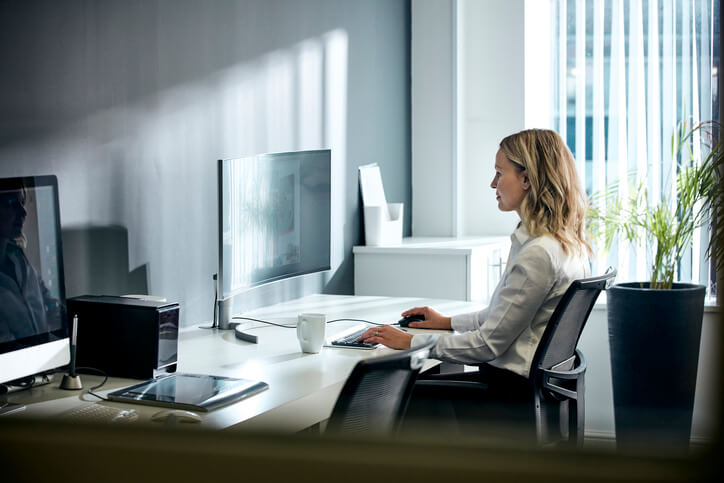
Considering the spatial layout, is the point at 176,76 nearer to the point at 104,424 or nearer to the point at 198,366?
the point at 198,366

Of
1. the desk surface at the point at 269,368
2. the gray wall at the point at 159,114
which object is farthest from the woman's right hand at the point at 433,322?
the gray wall at the point at 159,114

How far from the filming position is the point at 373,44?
11.7ft

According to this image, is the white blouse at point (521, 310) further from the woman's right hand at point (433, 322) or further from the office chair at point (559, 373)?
the woman's right hand at point (433, 322)

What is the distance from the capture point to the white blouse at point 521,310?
71.4 inches

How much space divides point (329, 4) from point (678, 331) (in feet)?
6.84

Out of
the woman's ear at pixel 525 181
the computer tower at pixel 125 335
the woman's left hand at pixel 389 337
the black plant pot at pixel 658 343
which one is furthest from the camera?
the black plant pot at pixel 658 343

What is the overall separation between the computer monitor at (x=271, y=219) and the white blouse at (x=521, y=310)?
0.52 meters

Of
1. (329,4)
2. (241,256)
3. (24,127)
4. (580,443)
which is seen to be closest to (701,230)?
(329,4)

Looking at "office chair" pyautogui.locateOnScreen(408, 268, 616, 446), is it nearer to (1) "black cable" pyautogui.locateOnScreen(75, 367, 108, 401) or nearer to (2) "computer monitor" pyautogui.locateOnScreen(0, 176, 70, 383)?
(1) "black cable" pyautogui.locateOnScreen(75, 367, 108, 401)

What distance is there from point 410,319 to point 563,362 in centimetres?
53

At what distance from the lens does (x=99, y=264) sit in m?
1.83

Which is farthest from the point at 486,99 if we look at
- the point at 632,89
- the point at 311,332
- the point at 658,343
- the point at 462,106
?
the point at 311,332

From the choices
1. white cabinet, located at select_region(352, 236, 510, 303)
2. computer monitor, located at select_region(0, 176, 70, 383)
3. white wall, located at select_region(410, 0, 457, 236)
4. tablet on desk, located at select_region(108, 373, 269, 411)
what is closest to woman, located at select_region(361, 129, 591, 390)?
tablet on desk, located at select_region(108, 373, 269, 411)

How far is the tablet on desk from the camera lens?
132 centimetres
